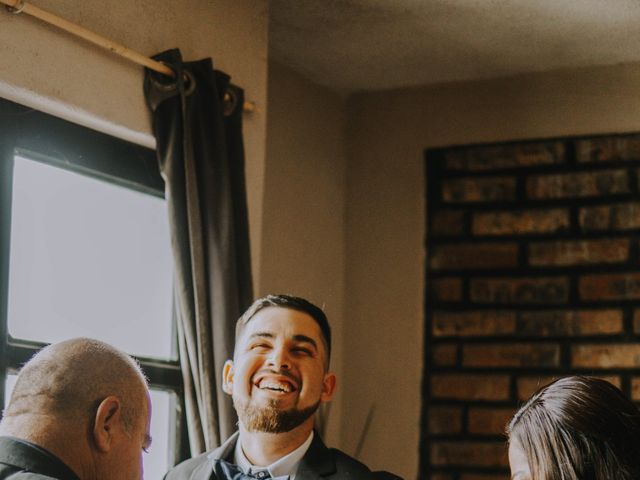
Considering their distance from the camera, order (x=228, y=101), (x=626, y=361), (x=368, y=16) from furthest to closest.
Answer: (x=626, y=361) → (x=368, y=16) → (x=228, y=101)

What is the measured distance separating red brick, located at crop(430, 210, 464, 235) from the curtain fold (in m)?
1.41

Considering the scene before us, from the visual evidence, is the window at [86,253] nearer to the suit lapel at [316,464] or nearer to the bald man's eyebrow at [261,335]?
the bald man's eyebrow at [261,335]

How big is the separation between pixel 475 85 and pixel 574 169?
0.54 meters

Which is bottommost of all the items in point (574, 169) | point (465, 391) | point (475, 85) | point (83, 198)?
point (465, 391)

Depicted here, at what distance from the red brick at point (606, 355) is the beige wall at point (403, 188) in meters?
0.61

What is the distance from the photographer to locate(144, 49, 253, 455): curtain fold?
2.84 metres

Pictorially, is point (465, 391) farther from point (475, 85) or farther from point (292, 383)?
point (292, 383)

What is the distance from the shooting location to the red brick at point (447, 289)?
4145 millimetres

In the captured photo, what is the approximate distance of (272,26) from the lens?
3703 millimetres

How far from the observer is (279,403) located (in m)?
2.48

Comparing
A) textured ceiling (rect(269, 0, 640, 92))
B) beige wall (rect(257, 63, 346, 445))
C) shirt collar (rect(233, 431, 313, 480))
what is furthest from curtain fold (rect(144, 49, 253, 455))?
beige wall (rect(257, 63, 346, 445))

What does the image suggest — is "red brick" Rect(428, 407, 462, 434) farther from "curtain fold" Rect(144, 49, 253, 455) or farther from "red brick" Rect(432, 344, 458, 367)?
"curtain fold" Rect(144, 49, 253, 455)

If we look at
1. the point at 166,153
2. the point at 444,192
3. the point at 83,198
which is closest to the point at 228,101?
the point at 166,153

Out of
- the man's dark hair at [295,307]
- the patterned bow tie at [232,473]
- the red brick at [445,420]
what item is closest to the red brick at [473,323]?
the red brick at [445,420]
